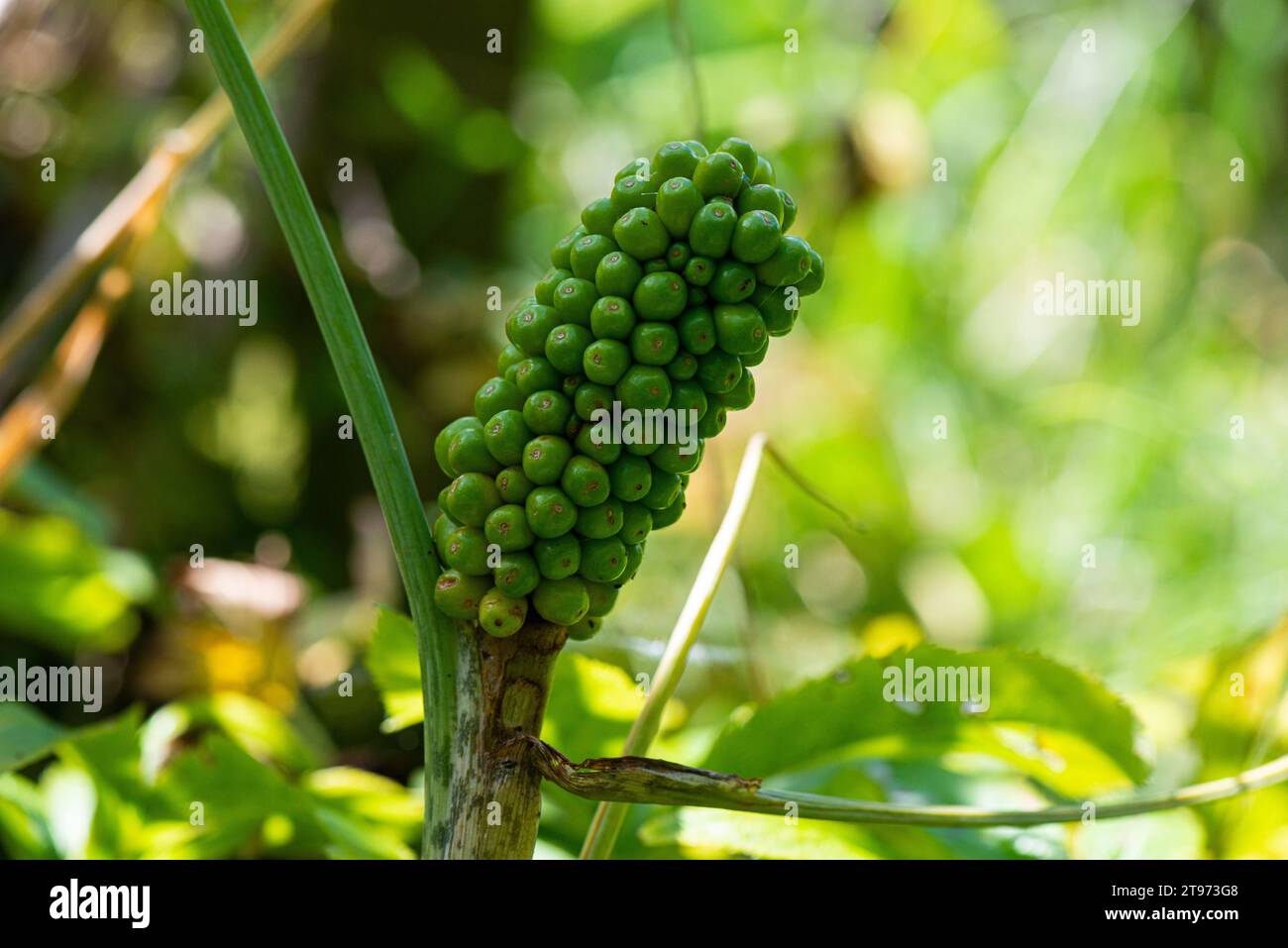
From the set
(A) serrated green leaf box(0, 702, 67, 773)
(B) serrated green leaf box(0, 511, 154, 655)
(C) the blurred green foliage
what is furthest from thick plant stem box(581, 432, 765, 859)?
(B) serrated green leaf box(0, 511, 154, 655)

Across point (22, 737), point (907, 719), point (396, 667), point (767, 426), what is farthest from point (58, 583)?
point (767, 426)

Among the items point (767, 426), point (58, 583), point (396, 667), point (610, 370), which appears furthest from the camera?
point (767, 426)

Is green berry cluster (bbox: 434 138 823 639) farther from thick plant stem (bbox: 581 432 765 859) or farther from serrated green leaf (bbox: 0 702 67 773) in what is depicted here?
serrated green leaf (bbox: 0 702 67 773)

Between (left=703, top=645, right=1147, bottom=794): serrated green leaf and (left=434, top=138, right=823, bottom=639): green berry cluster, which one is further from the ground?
(left=434, top=138, right=823, bottom=639): green berry cluster

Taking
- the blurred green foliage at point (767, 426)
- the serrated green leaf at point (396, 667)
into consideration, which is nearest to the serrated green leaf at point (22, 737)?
the blurred green foliage at point (767, 426)

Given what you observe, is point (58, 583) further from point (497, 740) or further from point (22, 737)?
point (497, 740)

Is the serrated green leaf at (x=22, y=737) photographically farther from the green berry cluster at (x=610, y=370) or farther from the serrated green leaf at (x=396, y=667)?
the green berry cluster at (x=610, y=370)
